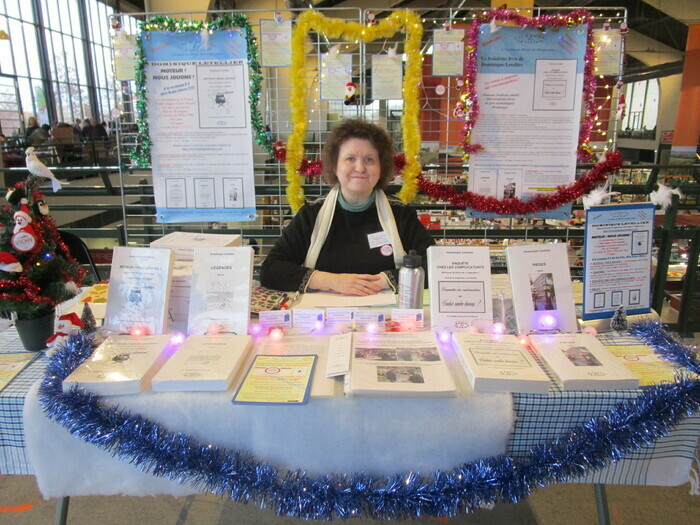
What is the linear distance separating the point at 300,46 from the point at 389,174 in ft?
3.39

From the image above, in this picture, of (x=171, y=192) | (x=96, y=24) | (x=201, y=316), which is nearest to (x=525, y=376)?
(x=201, y=316)

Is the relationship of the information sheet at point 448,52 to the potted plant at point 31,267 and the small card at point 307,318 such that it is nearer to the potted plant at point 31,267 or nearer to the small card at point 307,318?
the small card at point 307,318

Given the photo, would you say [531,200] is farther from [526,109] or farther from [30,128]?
[30,128]

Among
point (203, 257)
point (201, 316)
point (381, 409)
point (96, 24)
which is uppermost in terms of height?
point (96, 24)

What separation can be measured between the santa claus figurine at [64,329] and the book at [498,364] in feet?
3.75

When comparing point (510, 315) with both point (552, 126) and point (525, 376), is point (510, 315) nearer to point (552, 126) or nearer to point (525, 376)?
point (525, 376)

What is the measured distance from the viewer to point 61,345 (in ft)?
4.26

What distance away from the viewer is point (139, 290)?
4.46 feet

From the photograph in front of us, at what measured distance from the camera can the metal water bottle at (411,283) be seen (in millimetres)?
1420

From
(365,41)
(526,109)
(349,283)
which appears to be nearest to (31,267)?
(349,283)

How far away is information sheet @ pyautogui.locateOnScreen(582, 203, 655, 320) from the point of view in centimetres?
143

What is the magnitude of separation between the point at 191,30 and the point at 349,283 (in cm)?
190

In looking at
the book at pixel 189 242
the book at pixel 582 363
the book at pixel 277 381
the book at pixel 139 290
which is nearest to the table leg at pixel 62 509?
the book at pixel 139 290

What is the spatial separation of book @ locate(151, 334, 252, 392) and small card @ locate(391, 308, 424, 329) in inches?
18.0
